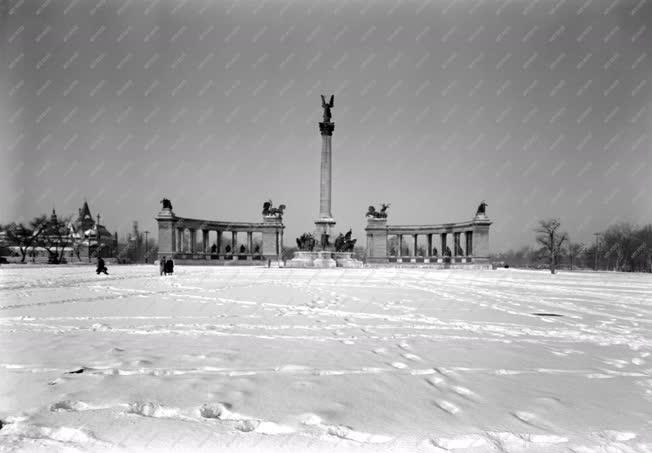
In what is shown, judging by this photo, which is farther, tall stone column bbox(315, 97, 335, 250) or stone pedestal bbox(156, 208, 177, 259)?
→ stone pedestal bbox(156, 208, 177, 259)

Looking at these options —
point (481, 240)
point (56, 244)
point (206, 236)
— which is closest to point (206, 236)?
point (206, 236)

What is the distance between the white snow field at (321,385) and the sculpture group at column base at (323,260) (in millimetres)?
39656

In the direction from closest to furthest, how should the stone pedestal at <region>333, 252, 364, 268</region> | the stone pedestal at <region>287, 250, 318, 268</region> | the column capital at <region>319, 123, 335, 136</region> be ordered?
1. the stone pedestal at <region>287, 250, 318, 268</region>
2. the stone pedestal at <region>333, 252, 364, 268</region>
3. the column capital at <region>319, 123, 335, 136</region>

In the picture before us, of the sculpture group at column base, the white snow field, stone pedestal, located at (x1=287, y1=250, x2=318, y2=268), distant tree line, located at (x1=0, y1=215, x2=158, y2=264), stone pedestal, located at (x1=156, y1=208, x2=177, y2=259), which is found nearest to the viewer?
the white snow field

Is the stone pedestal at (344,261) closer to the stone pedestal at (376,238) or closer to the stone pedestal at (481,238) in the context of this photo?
the stone pedestal at (376,238)

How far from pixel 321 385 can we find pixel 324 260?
44784mm

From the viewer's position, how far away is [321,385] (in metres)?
4.74

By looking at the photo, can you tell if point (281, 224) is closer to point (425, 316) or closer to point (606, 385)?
point (425, 316)

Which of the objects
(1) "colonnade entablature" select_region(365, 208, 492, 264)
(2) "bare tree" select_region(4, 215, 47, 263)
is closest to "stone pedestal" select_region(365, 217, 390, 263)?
(1) "colonnade entablature" select_region(365, 208, 492, 264)

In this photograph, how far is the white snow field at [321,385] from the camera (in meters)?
3.42

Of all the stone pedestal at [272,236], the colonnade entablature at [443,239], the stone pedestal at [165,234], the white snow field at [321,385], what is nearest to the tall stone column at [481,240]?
the colonnade entablature at [443,239]

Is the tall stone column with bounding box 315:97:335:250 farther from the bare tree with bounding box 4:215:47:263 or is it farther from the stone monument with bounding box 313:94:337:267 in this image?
the bare tree with bounding box 4:215:47:263

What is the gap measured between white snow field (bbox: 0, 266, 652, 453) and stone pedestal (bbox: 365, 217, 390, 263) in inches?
2474

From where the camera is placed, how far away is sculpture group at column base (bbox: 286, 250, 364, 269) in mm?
49125
